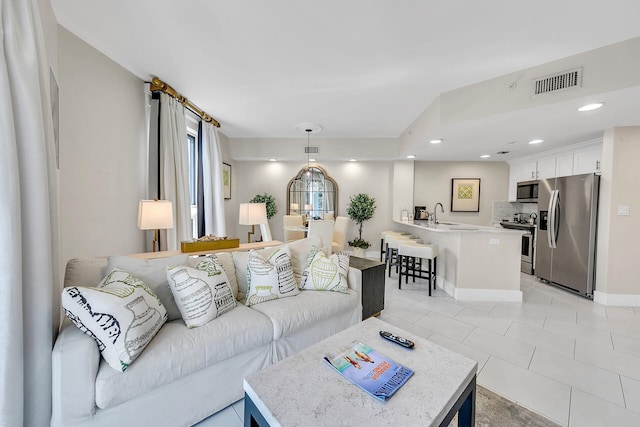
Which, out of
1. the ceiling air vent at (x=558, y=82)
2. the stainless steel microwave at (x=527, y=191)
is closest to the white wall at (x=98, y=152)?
the ceiling air vent at (x=558, y=82)

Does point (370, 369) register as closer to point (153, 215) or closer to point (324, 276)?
point (324, 276)

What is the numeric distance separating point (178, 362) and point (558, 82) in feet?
12.1

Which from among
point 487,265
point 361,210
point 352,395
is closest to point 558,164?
point 487,265

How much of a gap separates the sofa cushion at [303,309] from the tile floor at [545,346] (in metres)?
0.54

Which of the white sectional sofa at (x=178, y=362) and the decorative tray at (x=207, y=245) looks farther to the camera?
the decorative tray at (x=207, y=245)

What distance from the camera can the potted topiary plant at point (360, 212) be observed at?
5598mm

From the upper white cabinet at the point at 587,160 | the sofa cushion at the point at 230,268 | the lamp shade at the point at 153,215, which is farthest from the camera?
the upper white cabinet at the point at 587,160

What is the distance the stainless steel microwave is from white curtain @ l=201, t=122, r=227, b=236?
5656 millimetres

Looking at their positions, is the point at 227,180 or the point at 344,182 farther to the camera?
the point at 344,182

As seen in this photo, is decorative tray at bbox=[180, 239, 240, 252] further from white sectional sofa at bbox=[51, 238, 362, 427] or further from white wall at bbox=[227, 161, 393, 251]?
white wall at bbox=[227, 161, 393, 251]

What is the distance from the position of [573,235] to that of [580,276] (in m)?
0.56

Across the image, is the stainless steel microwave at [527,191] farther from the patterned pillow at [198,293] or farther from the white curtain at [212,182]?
the white curtain at [212,182]

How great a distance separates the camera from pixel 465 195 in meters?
5.71

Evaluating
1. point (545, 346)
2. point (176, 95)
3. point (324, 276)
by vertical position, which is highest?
point (176, 95)
